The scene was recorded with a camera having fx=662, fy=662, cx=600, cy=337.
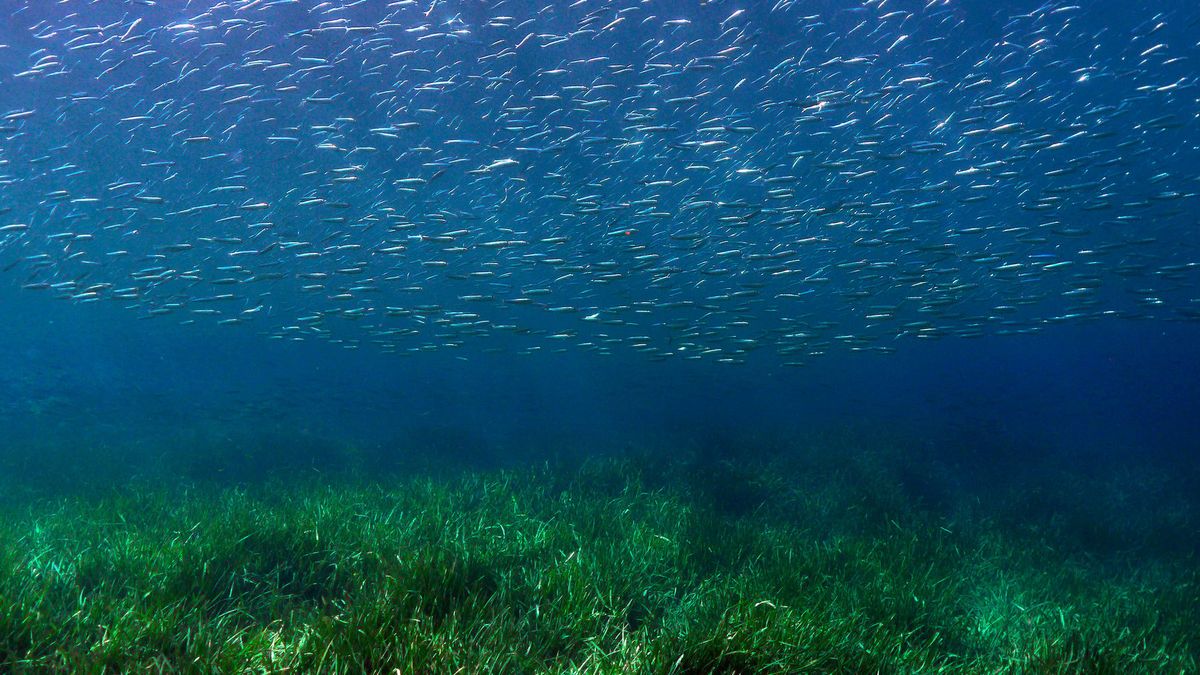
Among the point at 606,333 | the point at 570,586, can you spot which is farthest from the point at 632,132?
the point at 570,586

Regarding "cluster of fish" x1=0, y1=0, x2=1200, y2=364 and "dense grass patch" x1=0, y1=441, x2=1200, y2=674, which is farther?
"cluster of fish" x1=0, y1=0, x2=1200, y2=364

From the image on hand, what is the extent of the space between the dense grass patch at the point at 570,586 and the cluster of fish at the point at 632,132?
9.75 ft

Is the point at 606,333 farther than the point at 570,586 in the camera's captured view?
Yes

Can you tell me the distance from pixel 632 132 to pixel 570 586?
1262 centimetres

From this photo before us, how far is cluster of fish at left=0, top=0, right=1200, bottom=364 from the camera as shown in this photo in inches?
388

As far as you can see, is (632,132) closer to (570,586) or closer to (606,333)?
(606,333)

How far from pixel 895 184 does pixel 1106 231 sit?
14282 mm

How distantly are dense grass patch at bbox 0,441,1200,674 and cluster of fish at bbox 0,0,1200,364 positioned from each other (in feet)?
9.75

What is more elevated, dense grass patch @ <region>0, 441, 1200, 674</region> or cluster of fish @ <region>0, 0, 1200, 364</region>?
cluster of fish @ <region>0, 0, 1200, 364</region>

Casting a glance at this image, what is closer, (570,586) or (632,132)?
(570,586)

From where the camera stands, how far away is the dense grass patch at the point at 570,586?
3.43 metres

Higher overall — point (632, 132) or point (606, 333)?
point (632, 132)

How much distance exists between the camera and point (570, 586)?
178 inches

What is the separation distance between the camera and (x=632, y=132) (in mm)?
15328
